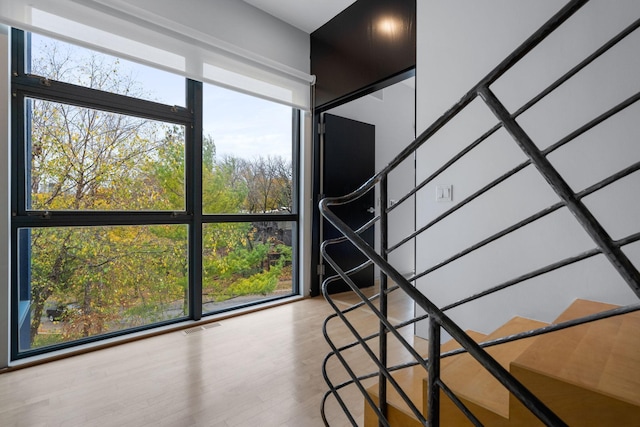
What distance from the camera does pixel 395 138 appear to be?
479 cm

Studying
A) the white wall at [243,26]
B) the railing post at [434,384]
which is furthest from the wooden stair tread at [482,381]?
the white wall at [243,26]

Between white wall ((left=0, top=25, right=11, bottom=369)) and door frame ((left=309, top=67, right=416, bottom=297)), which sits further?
door frame ((left=309, top=67, right=416, bottom=297))

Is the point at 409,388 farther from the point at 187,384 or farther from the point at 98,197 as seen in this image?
the point at 98,197

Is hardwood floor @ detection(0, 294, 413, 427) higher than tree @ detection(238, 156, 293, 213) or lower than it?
lower

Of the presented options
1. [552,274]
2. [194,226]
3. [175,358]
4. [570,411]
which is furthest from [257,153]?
[570,411]

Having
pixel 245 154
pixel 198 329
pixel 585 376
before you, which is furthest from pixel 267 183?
pixel 585 376

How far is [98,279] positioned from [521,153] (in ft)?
10.0

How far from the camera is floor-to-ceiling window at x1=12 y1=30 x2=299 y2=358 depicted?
2188 millimetres

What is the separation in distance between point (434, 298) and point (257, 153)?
2203mm

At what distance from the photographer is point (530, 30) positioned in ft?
6.27

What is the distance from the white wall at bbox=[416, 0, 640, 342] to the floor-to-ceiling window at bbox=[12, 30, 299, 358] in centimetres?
175

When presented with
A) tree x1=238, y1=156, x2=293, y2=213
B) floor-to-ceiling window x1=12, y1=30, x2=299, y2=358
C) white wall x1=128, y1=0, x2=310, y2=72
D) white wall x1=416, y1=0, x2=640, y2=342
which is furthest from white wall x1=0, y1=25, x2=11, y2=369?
white wall x1=416, y1=0, x2=640, y2=342

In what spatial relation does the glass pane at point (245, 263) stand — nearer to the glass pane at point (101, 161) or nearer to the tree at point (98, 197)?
the tree at point (98, 197)

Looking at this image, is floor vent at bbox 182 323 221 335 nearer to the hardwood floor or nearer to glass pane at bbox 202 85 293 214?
the hardwood floor
